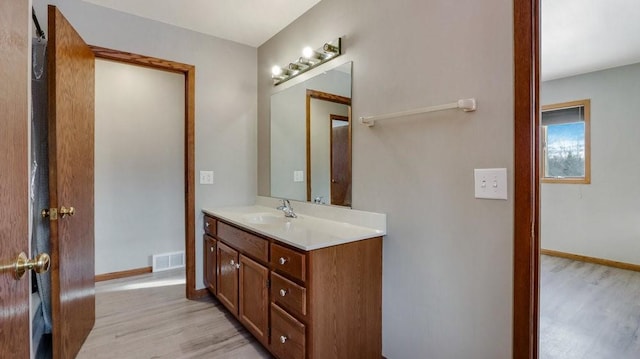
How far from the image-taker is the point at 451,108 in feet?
4.50

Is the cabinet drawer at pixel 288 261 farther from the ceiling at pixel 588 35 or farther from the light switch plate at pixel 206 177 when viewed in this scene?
the ceiling at pixel 588 35

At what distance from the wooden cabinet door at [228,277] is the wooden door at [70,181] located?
85 centimetres

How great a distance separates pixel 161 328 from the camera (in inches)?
86.2

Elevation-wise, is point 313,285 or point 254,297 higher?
point 313,285

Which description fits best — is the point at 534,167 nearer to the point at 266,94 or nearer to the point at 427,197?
the point at 427,197

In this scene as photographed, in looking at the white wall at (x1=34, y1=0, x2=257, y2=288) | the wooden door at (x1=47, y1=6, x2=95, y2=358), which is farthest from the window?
the wooden door at (x1=47, y1=6, x2=95, y2=358)

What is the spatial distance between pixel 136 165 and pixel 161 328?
1899 millimetres

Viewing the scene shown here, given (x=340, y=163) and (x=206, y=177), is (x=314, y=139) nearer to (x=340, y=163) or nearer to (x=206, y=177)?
(x=340, y=163)

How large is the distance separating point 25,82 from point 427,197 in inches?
60.5

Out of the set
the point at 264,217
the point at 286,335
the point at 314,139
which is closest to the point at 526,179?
the point at 286,335

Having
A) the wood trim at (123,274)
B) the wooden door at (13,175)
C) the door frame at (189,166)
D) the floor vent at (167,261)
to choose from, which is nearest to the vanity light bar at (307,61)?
the door frame at (189,166)

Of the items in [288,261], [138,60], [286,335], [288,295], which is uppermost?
[138,60]

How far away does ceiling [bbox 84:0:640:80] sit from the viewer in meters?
2.23

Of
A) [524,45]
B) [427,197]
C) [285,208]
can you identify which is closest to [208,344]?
[285,208]
